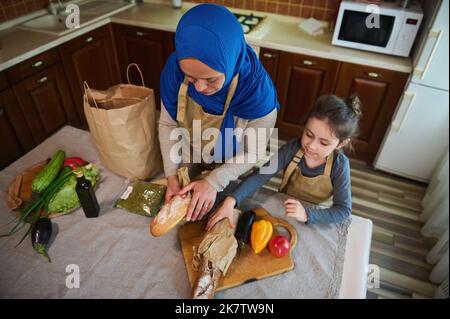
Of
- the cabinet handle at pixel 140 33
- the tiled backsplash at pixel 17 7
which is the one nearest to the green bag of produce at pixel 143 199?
the cabinet handle at pixel 140 33

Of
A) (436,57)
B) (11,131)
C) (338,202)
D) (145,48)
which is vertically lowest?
(11,131)

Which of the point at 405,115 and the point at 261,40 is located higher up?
the point at 261,40

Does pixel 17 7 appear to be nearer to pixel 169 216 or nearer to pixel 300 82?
pixel 300 82

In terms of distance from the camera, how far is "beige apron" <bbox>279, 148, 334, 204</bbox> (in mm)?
1110

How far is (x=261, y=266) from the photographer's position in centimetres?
78

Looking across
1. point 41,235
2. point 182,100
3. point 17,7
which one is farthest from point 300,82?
point 17,7

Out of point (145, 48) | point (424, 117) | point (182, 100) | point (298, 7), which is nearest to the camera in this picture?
point (182, 100)

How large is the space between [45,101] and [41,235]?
160cm

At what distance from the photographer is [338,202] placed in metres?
0.98

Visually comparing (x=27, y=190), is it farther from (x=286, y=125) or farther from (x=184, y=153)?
(x=286, y=125)

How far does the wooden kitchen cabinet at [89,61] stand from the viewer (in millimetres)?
2152

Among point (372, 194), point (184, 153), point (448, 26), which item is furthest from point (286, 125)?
point (184, 153)

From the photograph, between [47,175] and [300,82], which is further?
[300,82]
